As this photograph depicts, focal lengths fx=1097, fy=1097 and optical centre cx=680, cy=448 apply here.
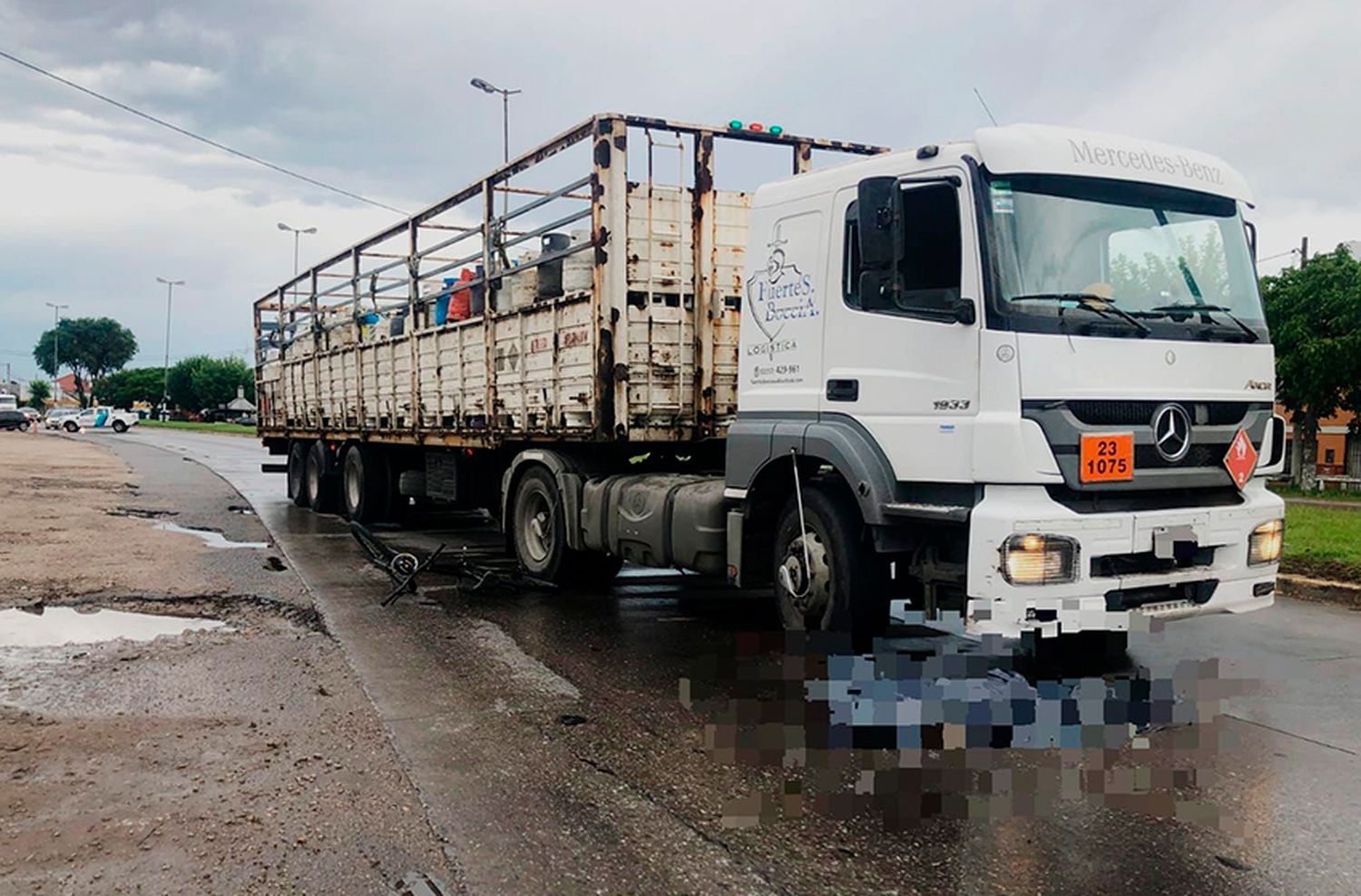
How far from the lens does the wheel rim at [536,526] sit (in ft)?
30.5

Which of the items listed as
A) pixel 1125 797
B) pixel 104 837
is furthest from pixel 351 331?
pixel 1125 797

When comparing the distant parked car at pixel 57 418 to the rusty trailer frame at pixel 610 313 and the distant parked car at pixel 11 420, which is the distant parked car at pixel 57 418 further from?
the rusty trailer frame at pixel 610 313

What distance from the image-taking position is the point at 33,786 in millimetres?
4344

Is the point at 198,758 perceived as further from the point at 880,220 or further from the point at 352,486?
the point at 352,486

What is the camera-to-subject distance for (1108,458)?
16.4 ft

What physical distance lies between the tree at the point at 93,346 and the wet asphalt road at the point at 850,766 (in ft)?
415

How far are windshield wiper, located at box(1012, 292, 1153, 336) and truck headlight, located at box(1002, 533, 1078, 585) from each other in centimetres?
106

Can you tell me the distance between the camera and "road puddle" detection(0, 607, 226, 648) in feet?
22.7

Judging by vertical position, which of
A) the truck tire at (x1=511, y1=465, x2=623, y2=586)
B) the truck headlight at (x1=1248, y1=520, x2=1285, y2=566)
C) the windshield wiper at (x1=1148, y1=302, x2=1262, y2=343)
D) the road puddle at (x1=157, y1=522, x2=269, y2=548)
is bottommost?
the road puddle at (x1=157, y1=522, x2=269, y2=548)

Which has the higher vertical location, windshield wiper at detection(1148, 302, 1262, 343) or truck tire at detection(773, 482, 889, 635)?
windshield wiper at detection(1148, 302, 1262, 343)

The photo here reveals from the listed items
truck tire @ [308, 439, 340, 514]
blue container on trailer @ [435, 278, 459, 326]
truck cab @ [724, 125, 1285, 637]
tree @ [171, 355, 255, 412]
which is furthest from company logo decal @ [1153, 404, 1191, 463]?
tree @ [171, 355, 255, 412]

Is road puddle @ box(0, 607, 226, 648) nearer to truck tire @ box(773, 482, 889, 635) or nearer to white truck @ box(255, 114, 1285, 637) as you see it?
white truck @ box(255, 114, 1285, 637)

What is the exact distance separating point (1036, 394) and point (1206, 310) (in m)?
1.24

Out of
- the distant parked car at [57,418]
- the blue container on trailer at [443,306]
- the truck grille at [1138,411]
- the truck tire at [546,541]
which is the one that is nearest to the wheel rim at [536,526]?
the truck tire at [546,541]
